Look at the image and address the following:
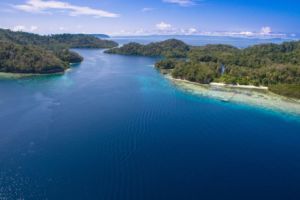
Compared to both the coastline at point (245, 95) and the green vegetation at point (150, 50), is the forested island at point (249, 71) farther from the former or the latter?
the green vegetation at point (150, 50)

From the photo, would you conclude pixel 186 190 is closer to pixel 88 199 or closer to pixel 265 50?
pixel 88 199

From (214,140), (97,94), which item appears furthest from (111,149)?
(97,94)

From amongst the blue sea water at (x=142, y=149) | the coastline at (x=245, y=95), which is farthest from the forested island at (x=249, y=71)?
the blue sea water at (x=142, y=149)

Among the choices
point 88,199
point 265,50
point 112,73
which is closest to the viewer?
point 88,199

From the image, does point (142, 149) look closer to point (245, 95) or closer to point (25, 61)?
point (245, 95)

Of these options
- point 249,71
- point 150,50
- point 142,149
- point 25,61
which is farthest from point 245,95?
point 150,50

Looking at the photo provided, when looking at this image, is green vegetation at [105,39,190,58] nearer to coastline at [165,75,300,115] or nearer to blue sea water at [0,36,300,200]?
coastline at [165,75,300,115]

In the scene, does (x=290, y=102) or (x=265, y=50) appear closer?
(x=290, y=102)
